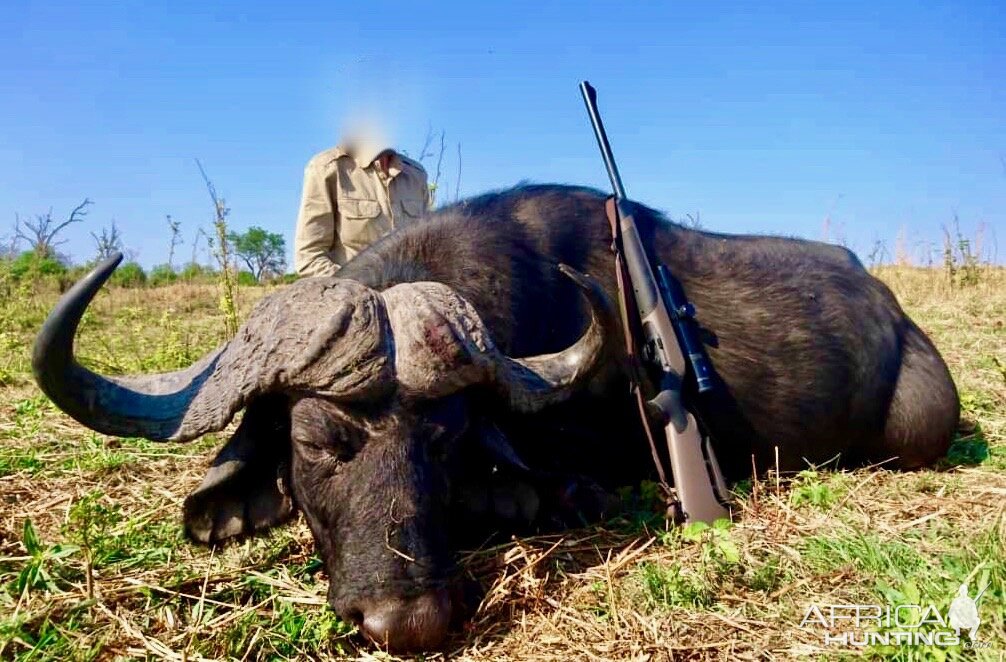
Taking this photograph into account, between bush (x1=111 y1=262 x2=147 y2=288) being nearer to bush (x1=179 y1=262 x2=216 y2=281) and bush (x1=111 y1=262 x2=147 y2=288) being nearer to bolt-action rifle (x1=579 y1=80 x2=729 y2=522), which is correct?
bush (x1=179 y1=262 x2=216 y2=281)

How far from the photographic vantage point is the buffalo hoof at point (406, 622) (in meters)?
2.20

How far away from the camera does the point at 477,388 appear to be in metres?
2.82

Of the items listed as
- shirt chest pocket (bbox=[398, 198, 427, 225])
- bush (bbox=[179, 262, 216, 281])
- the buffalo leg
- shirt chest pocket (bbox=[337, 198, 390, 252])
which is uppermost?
bush (bbox=[179, 262, 216, 281])

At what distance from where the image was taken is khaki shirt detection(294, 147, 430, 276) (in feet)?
18.9

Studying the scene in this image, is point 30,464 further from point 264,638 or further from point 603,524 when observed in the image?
point 603,524

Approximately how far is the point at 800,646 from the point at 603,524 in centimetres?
118

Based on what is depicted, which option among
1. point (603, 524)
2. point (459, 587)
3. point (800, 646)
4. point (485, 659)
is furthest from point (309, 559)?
point (800, 646)

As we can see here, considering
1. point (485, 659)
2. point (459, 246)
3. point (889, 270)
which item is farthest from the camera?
point (889, 270)

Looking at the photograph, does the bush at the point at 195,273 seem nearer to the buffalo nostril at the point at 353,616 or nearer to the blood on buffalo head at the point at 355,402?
the blood on buffalo head at the point at 355,402

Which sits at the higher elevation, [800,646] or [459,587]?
[459,587]

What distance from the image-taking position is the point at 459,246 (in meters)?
3.45

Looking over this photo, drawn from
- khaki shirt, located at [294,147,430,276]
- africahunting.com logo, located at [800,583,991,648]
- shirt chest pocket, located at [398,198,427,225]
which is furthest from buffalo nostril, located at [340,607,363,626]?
shirt chest pocket, located at [398,198,427,225]

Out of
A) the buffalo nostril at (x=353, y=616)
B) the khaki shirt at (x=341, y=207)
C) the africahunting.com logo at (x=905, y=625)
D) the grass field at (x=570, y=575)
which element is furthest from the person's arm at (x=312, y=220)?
the africahunting.com logo at (x=905, y=625)

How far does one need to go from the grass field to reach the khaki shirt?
2.35 meters
